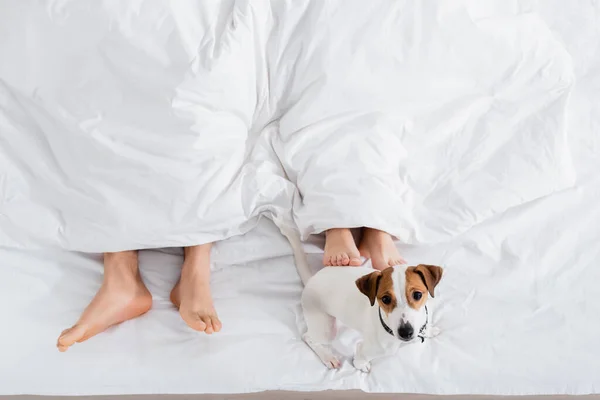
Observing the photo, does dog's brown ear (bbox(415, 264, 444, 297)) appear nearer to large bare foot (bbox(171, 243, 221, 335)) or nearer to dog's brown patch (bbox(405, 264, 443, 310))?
dog's brown patch (bbox(405, 264, 443, 310))

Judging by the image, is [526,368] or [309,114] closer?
[526,368]

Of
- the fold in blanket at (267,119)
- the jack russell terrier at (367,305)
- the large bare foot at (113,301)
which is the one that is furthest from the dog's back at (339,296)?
the large bare foot at (113,301)

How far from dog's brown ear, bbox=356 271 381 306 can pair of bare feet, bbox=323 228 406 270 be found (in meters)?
0.14

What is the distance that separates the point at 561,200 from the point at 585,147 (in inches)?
5.7

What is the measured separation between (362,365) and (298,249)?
243mm

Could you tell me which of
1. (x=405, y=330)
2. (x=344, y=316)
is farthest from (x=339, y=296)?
(x=405, y=330)

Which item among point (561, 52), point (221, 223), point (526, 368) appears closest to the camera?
point (526, 368)

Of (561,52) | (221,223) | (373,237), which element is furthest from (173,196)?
(561,52)

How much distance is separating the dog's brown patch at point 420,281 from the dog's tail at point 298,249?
0.79 feet

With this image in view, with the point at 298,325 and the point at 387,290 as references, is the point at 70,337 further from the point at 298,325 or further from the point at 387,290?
the point at 387,290

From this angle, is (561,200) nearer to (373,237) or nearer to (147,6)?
(373,237)

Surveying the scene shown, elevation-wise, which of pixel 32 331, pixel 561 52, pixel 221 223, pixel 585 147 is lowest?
pixel 32 331

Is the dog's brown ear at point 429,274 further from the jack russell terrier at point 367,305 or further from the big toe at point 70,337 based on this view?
the big toe at point 70,337

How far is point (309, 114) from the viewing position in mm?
1161
